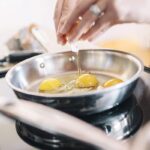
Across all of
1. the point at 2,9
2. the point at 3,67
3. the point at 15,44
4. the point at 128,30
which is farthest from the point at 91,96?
the point at 2,9

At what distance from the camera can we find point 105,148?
22 centimetres

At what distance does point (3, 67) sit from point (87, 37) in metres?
0.27

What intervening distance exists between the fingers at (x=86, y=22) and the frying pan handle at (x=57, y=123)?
0.34 m

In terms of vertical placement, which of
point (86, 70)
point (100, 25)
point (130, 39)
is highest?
point (100, 25)

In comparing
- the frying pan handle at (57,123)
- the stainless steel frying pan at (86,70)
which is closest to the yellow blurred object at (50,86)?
the stainless steel frying pan at (86,70)

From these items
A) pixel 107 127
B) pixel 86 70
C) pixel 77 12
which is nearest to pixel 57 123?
pixel 107 127

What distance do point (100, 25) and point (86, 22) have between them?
0.03 meters

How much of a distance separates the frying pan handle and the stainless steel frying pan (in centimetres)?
21

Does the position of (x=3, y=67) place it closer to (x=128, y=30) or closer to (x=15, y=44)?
(x=15, y=44)

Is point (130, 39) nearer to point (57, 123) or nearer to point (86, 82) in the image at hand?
point (86, 82)

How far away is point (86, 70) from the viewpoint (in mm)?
698

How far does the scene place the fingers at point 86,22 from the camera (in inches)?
22.0

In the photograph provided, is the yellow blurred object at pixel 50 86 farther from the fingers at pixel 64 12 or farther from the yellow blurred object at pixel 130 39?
the yellow blurred object at pixel 130 39

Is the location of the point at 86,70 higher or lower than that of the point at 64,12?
lower
